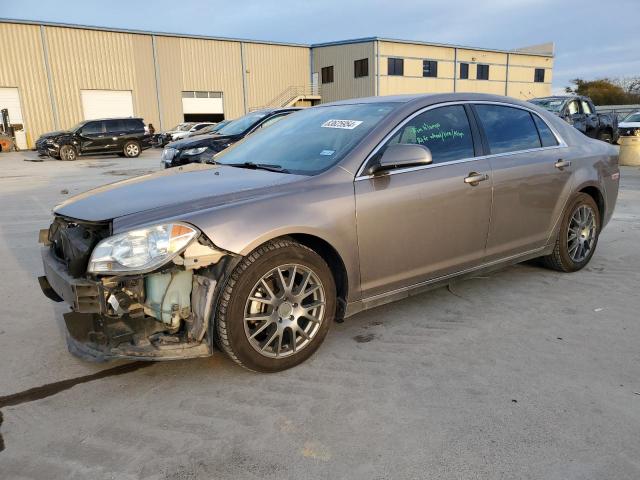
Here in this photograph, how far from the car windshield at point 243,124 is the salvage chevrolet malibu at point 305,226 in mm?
6682

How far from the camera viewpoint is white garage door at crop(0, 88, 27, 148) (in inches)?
1200

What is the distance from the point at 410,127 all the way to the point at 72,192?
30.9 feet

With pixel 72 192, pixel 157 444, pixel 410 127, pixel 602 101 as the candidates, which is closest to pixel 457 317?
pixel 410 127

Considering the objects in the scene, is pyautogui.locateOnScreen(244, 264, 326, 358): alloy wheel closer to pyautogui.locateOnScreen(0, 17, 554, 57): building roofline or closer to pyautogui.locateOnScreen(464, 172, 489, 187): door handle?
pyautogui.locateOnScreen(464, 172, 489, 187): door handle

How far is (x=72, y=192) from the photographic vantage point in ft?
35.7

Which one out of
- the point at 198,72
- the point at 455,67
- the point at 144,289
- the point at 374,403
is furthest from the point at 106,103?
the point at 374,403

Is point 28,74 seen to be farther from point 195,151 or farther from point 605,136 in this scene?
point 605,136

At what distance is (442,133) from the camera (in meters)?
3.77

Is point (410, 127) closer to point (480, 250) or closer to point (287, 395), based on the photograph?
point (480, 250)

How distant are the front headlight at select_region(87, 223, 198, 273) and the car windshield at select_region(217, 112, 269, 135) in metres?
8.29

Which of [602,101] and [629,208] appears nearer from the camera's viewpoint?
[629,208]

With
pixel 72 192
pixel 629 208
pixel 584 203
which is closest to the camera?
pixel 584 203

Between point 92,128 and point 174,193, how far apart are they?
21.5 m

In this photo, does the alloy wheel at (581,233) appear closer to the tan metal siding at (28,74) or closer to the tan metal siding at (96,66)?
the tan metal siding at (28,74)
